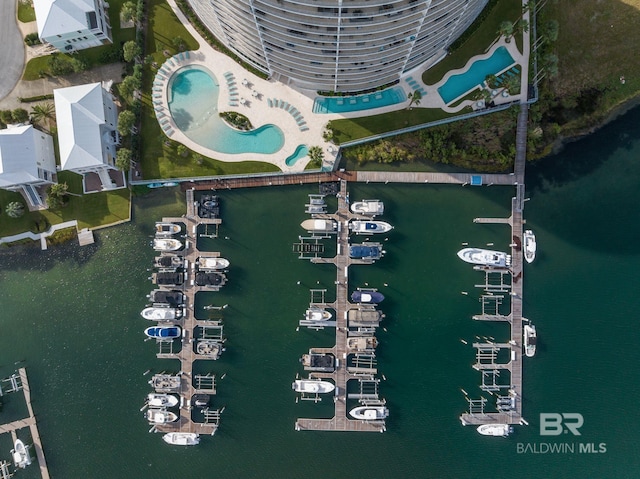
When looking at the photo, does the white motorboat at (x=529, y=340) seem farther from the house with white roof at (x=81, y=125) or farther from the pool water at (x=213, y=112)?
the house with white roof at (x=81, y=125)

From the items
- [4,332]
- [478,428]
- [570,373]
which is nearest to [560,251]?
[570,373]

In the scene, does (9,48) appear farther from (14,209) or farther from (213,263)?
(213,263)

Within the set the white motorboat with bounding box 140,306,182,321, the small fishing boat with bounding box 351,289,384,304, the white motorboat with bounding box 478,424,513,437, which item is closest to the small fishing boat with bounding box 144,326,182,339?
the white motorboat with bounding box 140,306,182,321

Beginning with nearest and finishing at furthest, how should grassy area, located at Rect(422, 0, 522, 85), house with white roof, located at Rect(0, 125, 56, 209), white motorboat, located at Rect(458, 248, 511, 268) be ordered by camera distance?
house with white roof, located at Rect(0, 125, 56, 209)
grassy area, located at Rect(422, 0, 522, 85)
white motorboat, located at Rect(458, 248, 511, 268)

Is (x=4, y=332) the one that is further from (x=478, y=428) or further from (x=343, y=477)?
(x=478, y=428)

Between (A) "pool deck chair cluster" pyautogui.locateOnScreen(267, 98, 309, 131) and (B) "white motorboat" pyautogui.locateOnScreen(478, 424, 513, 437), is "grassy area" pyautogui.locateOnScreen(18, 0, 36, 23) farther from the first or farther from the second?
(B) "white motorboat" pyautogui.locateOnScreen(478, 424, 513, 437)

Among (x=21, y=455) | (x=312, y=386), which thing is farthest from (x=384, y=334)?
(x=21, y=455)

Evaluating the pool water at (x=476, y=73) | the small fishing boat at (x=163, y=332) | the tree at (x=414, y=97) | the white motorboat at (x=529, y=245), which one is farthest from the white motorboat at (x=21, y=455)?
the pool water at (x=476, y=73)
